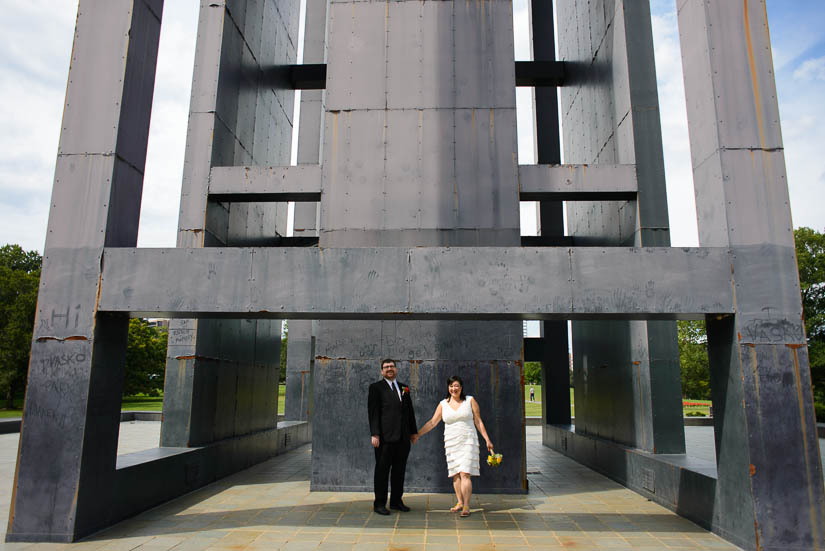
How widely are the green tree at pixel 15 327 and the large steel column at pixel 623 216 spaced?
2583 centimetres

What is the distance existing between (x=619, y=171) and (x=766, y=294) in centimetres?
417

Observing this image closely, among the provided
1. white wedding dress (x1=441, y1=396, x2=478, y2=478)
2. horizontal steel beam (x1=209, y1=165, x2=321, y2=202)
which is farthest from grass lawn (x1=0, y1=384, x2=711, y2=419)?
white wedding dress (x1=441, y1=396, x2=478, y2=478)

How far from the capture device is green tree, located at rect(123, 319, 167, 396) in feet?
113

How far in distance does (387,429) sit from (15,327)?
1127 inches

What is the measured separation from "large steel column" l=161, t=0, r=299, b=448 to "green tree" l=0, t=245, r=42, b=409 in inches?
795

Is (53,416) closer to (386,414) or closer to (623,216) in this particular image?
(386,414)

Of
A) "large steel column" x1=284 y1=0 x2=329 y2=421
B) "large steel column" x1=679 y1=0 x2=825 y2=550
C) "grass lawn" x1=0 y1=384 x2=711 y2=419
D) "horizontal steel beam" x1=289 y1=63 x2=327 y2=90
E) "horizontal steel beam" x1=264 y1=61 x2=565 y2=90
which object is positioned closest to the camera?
"large steel column" x1=679 y1=0 x2=825 y2=550

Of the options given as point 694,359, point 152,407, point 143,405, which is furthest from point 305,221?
point 694,359

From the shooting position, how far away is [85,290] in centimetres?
561

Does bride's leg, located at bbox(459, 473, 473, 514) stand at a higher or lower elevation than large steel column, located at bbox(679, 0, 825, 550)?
lower

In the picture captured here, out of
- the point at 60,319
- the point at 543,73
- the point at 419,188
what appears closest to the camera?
the point at 60,319

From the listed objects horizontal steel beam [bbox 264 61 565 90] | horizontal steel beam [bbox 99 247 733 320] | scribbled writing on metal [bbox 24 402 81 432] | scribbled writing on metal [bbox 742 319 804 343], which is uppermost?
horizontal steel beam [bbox 264 61 565 90]

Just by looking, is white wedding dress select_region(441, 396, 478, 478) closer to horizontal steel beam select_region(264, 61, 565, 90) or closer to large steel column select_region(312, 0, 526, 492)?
large steel column select_region(312, 0, 526, 492)

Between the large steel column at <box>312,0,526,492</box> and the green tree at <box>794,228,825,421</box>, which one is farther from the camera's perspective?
the green tree at <box>794,228,825,421</box>
